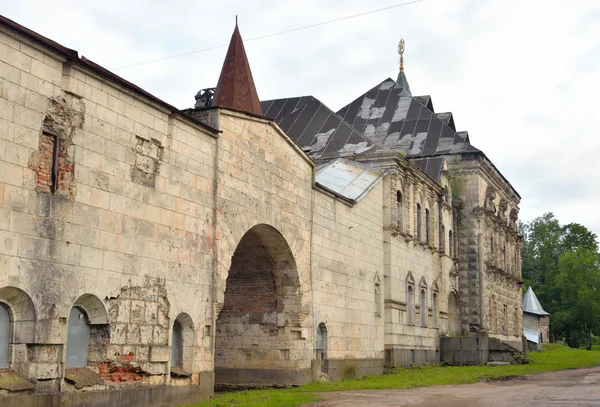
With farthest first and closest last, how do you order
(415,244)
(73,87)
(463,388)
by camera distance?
1. (415,244)
2. (463,388)
3. (73,87)

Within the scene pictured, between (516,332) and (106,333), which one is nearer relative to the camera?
(106,333)

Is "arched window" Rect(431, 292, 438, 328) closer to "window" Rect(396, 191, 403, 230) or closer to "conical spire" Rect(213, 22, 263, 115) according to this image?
"window" Rect(396, 191, 403, 230)

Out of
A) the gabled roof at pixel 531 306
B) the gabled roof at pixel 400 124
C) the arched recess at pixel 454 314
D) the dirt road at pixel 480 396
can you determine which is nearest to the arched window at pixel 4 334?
the dirt road at pixel 480 396

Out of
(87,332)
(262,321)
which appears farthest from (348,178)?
(87,332)

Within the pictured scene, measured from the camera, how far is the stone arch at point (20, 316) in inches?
435

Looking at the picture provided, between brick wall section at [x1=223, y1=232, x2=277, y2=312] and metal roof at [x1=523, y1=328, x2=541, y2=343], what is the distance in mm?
45970

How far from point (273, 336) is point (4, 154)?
431 inches

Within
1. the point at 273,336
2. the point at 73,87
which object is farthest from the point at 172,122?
the point at 273,336

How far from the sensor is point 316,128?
3456 centimetres

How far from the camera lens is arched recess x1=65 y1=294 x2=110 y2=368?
12398 mm

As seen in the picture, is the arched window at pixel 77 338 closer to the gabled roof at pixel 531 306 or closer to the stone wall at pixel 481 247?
the stone wall at pixel 481 247

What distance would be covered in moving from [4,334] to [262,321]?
33.0 ft

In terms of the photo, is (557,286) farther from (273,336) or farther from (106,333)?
(106,333)

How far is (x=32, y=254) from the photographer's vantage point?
1118 cm
